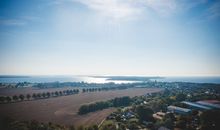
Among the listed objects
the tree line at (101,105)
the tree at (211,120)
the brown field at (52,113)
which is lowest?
the brown field at (52,113)

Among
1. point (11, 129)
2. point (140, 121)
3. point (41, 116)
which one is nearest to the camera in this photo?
point (11, 129)

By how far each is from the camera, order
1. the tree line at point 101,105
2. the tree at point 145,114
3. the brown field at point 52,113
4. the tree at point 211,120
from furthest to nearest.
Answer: the tree line at point 101,105
the brown field at point 52,113
the tree at point 145,114
the tree at point 211,120

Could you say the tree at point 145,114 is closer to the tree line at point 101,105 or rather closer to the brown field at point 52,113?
the brown field at point 52,113

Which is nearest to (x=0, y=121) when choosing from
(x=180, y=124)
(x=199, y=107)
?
(x=180, y=124)

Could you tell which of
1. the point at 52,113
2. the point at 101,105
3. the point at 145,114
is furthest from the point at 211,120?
the point at 52,113

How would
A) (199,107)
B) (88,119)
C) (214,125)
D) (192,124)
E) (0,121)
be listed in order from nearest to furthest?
(0,121) → (214,125) → (192,124) → (88,119) → (199,107)

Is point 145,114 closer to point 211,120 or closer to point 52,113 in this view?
point 211,120

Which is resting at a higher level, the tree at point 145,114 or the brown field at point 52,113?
the tree at point 145,114

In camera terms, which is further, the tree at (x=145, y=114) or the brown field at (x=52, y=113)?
the brown field at (x=52, y=113)

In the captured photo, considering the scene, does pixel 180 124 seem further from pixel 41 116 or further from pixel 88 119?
pixel 41 116

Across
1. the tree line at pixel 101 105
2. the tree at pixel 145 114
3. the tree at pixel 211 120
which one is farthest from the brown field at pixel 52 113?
the tree at pixel 211 120

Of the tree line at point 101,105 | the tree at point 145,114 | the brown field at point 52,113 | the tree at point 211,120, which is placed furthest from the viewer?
the tree line at point 101,105
